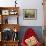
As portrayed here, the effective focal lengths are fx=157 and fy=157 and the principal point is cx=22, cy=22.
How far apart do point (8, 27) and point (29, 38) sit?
95 centimetres

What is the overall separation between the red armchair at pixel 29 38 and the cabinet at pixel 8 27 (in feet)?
1.08

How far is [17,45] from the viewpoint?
5.82 meters

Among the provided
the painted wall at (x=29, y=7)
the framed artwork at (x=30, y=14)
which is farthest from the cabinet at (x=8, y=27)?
the framed artwork at (x=30, y=14)

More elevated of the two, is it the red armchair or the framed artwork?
the framed artwork

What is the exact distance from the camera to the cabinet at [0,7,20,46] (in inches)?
228

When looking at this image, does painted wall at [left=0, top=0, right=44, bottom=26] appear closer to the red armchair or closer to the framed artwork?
the framed artwork

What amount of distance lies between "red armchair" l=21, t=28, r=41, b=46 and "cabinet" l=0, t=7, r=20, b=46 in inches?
13.0

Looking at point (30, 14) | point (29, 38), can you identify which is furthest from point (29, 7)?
point (29, 38)

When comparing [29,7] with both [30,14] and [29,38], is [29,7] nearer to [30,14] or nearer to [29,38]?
[30,14]

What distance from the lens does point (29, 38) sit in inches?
217

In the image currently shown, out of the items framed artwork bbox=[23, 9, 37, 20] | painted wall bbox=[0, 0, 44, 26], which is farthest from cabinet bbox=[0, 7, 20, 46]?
framed artwork bbox=[23, 9, 37, 20]

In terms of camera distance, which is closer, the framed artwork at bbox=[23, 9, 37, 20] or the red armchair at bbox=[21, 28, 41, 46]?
the red armchair at bbox=[21, 28, 41, 46]

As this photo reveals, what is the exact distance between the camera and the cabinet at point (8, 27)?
5.78 metres

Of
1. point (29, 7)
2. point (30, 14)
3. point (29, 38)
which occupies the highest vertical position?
point (29, 7)
